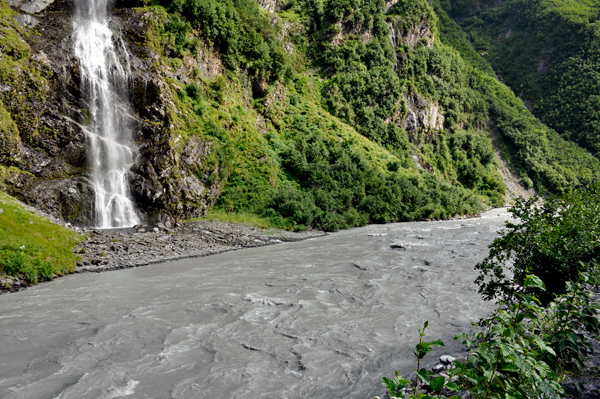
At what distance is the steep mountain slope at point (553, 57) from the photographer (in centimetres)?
12212

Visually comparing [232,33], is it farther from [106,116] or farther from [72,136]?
[72,136]

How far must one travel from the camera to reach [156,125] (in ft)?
108

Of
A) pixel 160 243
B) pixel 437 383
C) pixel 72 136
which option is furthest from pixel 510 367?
pixel 72 136

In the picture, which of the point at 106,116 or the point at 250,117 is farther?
the point at 250,117

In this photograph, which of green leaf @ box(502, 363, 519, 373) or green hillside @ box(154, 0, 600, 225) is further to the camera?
green hillside @ box(154, 0, 600, 225)

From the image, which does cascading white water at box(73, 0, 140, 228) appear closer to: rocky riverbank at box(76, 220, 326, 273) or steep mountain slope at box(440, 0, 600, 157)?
rocky riverbank at box(76, 220, 326, 273)

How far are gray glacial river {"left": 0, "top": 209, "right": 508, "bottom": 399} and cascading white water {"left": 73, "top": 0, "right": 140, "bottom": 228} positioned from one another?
11.7 meters

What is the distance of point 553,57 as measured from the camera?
5571 inches

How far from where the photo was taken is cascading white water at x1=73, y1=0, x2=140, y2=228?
93.1 feet

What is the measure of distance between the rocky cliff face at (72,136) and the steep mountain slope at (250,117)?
0.35ft

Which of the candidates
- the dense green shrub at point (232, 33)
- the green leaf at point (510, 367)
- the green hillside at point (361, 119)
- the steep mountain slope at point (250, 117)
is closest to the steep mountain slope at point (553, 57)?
the green hillside at point (361, 119)

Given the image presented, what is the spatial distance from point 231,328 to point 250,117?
3901cm

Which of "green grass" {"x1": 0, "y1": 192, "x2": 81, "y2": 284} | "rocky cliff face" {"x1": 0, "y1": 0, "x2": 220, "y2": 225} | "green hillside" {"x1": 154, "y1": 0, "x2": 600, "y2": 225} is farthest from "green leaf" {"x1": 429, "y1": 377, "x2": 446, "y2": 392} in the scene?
"rocky cliff face" {"x1": 0, "y1": 0, "x2": 220, "y2": 225}

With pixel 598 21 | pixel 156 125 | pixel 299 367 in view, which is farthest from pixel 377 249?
pixel 598 21
